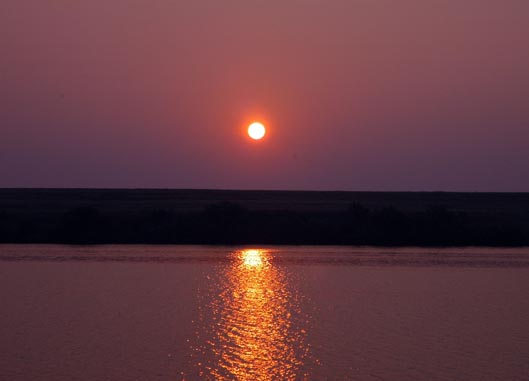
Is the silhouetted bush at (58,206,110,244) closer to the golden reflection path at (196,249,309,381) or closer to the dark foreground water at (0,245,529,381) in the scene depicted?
the dark foreground water at (0,245,529,381)

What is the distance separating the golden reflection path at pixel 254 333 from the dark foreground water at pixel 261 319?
2.0 inches

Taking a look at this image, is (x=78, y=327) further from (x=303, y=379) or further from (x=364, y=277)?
(x=364, y=277)

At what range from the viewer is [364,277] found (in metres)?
40.4

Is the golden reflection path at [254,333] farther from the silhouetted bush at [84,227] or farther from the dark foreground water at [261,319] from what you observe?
the silhouetted bush at [84,227]

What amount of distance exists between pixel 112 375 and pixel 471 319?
13.6 meters

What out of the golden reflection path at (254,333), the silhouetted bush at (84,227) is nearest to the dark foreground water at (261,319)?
the golden reflection path at (254,333)

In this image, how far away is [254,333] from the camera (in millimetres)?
25172

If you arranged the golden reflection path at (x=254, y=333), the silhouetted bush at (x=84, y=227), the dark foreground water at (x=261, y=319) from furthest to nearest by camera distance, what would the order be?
1. the silhouetted bush at (x=84, y=227)
2. the dark foreground water at (x=261, y=319)
3. the golden reflection path at (x=254, y=333)

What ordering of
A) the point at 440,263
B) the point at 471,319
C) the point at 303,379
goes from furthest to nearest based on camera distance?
the point at 440,263 → the point at 471,319 → the point at 303,379

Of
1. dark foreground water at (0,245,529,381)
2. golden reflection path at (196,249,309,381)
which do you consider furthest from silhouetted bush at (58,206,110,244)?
golden reflection path at (196,249,309,381)

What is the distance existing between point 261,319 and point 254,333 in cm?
257

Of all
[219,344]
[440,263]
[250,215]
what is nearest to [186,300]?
[219,344]

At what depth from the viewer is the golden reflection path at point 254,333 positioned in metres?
20.4

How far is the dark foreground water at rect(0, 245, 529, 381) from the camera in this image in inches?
818
